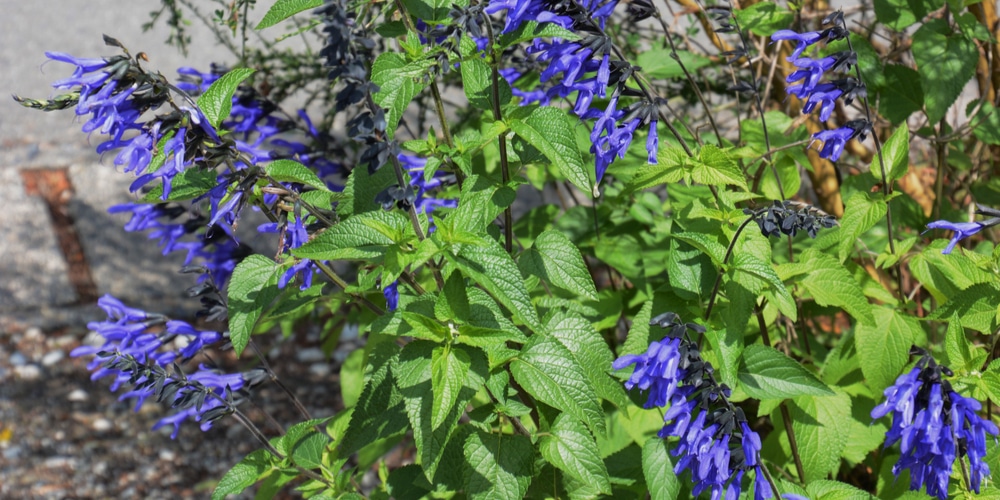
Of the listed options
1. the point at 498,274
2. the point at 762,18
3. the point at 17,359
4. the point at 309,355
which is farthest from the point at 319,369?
the point at 498,274

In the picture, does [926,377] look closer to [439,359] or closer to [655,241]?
[439,359]

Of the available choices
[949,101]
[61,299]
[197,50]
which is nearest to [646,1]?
[949,101]

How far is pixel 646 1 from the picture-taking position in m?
1.67

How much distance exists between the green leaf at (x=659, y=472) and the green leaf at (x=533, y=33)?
699mm

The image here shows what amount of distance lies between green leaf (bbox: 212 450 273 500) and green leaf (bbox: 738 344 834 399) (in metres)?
0.87

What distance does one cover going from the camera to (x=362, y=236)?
132 centimetres

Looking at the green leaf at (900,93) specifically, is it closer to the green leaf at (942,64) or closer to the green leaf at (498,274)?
the green leaf at (942,64)

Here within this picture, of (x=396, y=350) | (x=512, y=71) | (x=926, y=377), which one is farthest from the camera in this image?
(x=512, y=71)

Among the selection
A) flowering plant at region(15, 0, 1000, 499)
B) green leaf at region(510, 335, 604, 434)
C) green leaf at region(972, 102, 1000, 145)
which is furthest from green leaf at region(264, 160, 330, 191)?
green leaf at region(972, 102, 1000, 145)

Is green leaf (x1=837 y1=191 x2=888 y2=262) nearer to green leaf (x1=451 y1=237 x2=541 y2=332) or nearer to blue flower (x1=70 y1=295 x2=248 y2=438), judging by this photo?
green leaf (x1=451 y1=237 x2=541 y2=332)

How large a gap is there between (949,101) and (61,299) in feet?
12.7

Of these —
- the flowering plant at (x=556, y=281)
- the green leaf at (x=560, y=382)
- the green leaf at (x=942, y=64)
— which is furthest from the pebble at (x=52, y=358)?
the green leaf at (x=942, y=64)

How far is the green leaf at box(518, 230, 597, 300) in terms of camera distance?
1451mm

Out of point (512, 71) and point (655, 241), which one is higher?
point (512, 71)
